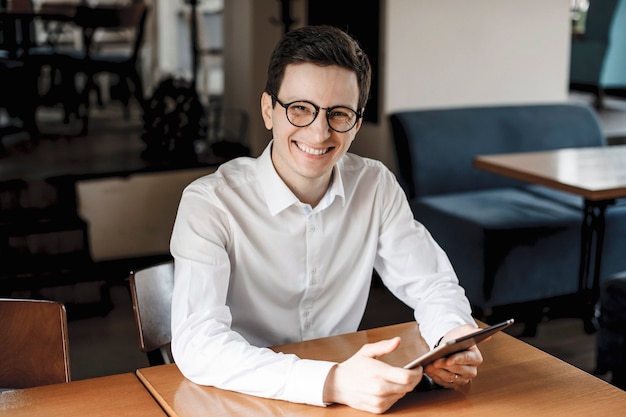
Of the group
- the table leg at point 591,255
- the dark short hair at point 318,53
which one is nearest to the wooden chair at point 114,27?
the table leg at point 591,255

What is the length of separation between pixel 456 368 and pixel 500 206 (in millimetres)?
2876

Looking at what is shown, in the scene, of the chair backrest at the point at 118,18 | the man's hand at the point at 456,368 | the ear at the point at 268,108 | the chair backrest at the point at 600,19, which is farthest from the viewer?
the chair backrest at the point at 600,19

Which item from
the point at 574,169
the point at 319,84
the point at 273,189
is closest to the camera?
the point at 319,84

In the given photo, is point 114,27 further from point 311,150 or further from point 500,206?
point 311,150

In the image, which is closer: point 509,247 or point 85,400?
point 85,400

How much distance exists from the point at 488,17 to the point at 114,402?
411cm

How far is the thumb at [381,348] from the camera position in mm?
1485

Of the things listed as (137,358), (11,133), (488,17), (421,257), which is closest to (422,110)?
(488,17)

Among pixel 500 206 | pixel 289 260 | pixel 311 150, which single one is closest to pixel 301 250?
pixel 289 260

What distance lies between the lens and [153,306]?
6.42 feet

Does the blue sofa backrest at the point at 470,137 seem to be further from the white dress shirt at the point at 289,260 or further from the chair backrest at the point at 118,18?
the chair backrest at the point at 118,18

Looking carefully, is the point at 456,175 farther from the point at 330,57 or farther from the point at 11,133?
the point at 11,133

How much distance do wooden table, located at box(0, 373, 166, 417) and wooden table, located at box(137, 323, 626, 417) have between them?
0.03 metres

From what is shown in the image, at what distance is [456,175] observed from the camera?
4676 millimetres
